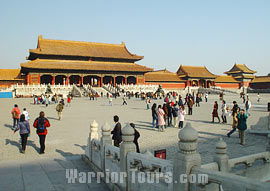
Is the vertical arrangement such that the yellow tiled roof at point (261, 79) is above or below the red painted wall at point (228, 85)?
above

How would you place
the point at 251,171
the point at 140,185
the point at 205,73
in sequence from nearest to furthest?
the point at 140,185 < the point at 251,171 < the point at 205,73

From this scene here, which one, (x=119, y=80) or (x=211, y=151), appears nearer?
(x=211, y=151)

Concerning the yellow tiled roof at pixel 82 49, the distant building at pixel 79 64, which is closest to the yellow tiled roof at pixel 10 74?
the distant building at pixel 79 64

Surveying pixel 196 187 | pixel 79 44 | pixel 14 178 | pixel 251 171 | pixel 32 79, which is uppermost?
pixel 79 44

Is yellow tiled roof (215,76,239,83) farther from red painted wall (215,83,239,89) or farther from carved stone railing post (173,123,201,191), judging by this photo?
carved stone railing post (173,123,201,191)

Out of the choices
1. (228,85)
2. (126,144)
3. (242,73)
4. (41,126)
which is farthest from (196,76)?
(126,144)

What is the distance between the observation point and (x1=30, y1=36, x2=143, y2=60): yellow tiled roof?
160ft

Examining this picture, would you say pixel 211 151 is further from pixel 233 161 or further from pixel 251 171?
pixel 233 161

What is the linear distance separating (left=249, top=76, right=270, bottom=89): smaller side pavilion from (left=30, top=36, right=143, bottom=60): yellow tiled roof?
35.1m

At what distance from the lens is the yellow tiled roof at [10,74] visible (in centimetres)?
4885

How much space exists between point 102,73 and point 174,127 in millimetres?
37340

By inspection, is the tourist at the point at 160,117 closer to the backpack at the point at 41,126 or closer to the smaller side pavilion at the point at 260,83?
the backpack at the point at 41,126

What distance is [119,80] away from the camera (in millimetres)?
55938

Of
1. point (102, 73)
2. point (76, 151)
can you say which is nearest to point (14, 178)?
point (76, 151)
